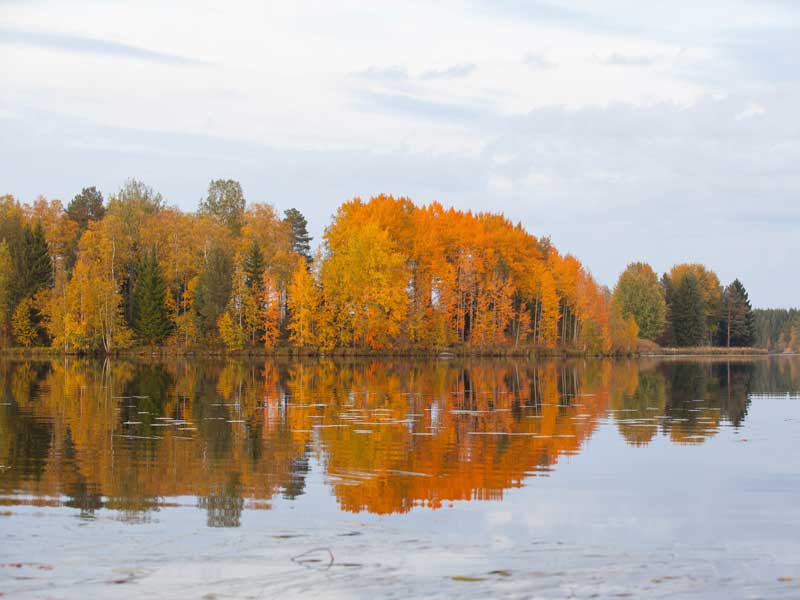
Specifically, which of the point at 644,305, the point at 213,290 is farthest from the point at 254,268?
the point at 644,305

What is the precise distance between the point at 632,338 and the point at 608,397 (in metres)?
73.3

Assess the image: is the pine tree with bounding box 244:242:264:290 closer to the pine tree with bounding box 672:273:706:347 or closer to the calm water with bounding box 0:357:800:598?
the calm water with bounding box 0:357:800:598

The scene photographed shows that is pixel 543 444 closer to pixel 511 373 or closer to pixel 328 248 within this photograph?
pixel 511 373

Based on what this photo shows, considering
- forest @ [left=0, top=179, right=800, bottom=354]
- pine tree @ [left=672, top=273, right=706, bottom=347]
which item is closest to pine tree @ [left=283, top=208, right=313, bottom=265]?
forest @ [left=0, top=179, right=800, bottom=354]

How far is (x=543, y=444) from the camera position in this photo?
22.5m

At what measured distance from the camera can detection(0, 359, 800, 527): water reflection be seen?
1548 cm

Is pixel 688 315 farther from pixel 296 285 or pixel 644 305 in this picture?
pixel 296 285

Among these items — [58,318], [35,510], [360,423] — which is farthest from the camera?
[58,318]

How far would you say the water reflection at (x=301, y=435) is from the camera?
15484 mm

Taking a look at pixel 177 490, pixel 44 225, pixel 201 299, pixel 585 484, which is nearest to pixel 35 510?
pixel 177 490

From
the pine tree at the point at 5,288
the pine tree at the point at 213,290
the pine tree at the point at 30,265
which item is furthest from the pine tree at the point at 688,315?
the pine tree at the point at 5,288

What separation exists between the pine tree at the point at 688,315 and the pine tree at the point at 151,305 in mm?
83482

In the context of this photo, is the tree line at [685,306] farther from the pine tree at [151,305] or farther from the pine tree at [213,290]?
the pine tree at [151,305]

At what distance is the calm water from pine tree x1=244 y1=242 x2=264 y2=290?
5944 cm
